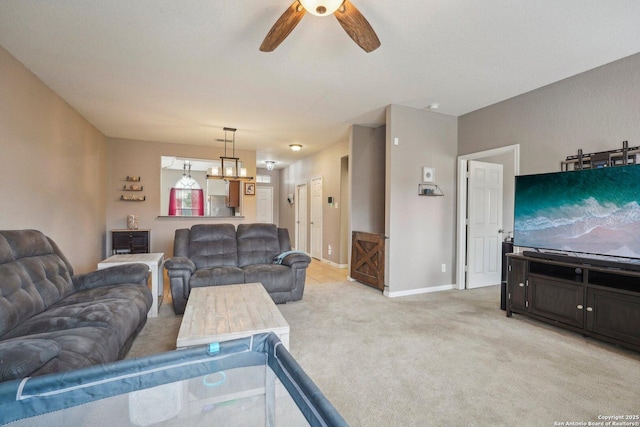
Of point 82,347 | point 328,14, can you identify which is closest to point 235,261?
point 82,347

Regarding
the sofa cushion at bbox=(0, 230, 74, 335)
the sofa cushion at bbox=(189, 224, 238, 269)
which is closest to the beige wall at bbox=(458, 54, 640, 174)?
the sofa cushion at bbox=(189, 224, 238, 269)

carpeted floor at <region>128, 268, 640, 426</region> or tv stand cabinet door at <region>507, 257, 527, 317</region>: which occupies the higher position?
tv stand cabinet door at <region>507, 257, 527, 317</region>

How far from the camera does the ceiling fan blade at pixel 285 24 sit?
6.06ft

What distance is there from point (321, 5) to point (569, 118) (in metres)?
3.00

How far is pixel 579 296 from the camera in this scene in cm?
270

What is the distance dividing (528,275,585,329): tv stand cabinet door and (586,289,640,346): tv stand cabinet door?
7 centimetres

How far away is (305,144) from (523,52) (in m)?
4.31

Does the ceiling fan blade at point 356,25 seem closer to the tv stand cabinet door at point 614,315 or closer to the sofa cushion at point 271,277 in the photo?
the sofa cushion at point 271,277

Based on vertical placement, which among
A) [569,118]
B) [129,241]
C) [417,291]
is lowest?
[417,291]

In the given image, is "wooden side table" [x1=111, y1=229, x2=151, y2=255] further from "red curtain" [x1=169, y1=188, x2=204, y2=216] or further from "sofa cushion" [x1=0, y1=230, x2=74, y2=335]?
"sofa cushion" [x1=0, y1=230, x2=74, y2=335]

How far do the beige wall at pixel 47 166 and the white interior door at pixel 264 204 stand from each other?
485cm

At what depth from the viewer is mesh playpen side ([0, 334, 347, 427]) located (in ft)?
2.53

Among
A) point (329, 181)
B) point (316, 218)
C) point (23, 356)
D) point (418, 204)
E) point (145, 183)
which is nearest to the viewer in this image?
point (23, 356)

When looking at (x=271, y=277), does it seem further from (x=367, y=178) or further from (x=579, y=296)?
(x=579, y=296)
